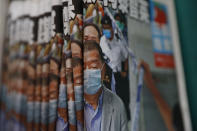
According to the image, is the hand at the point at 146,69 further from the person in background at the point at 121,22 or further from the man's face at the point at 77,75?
the man's face at the point at 77,75

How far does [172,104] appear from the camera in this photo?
1.02 m

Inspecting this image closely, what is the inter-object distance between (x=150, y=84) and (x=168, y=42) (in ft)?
1.03

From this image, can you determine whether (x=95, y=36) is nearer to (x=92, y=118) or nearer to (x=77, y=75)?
(x=77, y=75)

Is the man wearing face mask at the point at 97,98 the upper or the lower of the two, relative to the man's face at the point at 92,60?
lower

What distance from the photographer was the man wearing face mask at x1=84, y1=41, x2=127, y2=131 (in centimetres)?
62

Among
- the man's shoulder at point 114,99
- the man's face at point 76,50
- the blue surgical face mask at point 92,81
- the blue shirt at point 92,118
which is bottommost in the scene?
the blue shirt at point 92,118

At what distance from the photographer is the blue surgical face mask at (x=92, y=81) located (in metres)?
0.63

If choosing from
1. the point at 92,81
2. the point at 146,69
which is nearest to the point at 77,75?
the point at 92,81

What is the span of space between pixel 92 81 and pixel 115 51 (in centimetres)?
16

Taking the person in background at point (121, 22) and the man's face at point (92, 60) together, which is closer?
the man's face at point (92, 60)

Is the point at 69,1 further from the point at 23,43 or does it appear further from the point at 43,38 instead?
the point at 23,43

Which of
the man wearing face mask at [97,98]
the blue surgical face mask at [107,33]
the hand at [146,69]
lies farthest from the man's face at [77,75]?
the hand at [146,69]

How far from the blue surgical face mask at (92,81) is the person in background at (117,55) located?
73 millimetres

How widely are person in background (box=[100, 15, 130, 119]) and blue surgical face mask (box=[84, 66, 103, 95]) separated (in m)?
0.07
